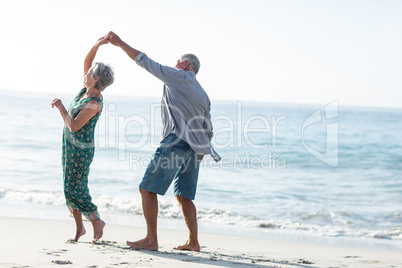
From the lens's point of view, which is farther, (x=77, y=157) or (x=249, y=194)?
(x=249, y=194)

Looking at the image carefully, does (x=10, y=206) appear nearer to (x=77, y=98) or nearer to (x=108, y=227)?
(x=108, y=227)

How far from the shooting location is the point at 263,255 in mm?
4445

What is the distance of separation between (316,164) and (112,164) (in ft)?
20.9

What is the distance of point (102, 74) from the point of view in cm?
398

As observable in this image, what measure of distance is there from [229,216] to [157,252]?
339 centimetres

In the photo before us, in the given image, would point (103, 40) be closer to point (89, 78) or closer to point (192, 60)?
point (89, 78)

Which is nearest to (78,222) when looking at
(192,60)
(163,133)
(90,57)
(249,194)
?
(163,133)

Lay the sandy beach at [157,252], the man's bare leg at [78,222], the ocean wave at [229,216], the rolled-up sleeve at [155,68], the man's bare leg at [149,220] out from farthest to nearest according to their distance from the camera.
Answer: the ocean wave at [229,216] → the man's bare leg at [78,222] → the man's bare leg at [149,220] → the rolled-up sleeve at [155,68] → the sandy beach at [157,252]

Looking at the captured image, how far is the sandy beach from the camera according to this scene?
3.54 metres

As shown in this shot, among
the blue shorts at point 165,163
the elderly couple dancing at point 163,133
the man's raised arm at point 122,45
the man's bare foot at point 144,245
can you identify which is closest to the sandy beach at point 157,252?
the man's bare foot at point 144,245

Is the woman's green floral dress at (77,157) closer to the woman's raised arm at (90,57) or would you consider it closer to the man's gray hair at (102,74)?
the man's gray hair at (102,74)

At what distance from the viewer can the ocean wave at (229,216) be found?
6824mm

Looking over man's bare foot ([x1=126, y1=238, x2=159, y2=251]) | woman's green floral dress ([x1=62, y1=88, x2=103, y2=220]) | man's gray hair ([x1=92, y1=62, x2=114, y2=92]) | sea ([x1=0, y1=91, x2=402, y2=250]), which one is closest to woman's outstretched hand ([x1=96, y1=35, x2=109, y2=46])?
man's gray hair ([x1=92, y1=62, x2=114, y2=92])

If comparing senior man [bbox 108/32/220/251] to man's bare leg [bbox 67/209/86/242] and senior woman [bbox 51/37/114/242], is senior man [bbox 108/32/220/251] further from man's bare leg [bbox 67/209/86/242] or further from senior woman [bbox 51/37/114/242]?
man's bare leg [bbox 67/209/86/242]
